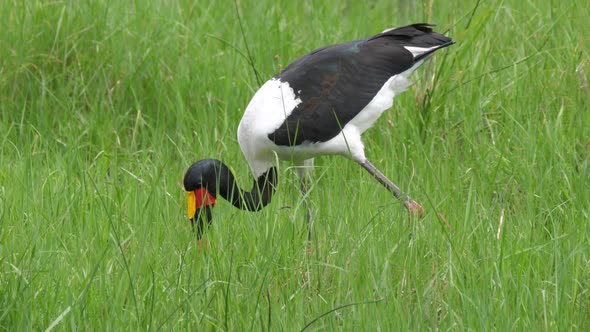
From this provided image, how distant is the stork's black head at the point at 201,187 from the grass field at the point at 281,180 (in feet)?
0.22

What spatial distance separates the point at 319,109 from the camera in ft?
15.1

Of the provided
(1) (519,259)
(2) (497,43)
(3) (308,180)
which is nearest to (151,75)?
(3) (308,180)

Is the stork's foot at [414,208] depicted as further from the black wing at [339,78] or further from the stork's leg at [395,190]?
the black wing at [339,78]

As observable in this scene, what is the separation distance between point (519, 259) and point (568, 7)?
258cm

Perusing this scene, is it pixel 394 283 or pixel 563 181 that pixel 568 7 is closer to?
pixel 563 181

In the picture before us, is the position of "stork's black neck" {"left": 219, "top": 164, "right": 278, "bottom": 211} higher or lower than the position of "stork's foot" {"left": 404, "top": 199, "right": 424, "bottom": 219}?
lower

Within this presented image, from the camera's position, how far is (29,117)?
214 inches

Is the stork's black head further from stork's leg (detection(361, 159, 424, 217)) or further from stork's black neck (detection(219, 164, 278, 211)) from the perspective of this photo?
stork's leg (detection(361, 159, 424, 217))

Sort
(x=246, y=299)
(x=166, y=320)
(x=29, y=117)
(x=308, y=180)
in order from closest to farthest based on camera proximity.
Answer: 1. (x=166, y=320)
2. (x=246, y=299)
3. (x=308, y=180)
4. (x=29, y=117)

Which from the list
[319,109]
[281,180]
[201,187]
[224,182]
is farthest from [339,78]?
[201,187]

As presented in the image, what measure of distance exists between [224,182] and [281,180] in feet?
1.15

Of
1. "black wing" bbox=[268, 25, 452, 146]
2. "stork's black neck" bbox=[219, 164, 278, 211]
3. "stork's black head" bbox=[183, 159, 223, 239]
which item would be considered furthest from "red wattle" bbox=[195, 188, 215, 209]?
"black wing" bbox=[268, 25, 452, 146]

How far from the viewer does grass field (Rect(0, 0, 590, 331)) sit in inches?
131

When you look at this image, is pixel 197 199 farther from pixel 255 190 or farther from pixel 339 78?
pixel 339 78
